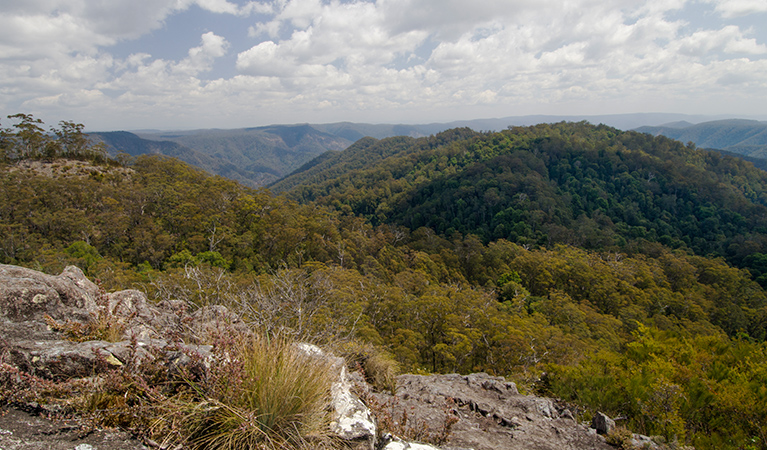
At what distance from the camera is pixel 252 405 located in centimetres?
278

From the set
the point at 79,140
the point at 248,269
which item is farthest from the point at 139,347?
the point at 79,140

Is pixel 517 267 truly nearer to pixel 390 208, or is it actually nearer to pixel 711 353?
pixel 711 353

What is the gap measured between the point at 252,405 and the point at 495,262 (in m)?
51.4

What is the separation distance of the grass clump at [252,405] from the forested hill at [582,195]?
7246 cm

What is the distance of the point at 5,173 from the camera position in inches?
1447

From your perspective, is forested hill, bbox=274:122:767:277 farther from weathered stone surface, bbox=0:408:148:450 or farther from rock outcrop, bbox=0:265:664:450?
weathered stone surface, bbox=0:408:148:450

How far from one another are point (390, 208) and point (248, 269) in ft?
220

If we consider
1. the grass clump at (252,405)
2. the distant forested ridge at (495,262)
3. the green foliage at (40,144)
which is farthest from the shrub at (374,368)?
the green foliage at (40,144)

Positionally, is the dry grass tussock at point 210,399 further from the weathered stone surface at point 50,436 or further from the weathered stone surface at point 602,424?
the weathered stone surface at point 602,424

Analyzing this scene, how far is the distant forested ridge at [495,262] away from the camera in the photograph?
7.88 m

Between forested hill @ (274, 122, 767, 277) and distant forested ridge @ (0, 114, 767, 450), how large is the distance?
0.53 meters

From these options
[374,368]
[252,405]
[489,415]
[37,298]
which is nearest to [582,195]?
[489,415]

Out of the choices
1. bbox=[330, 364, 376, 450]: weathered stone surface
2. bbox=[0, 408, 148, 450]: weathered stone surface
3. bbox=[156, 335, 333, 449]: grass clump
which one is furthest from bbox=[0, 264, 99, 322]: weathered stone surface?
bbox=[330, 364, 376, 450]: weathered stone surface

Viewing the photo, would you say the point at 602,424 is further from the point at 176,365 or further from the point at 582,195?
the point at 582,195
